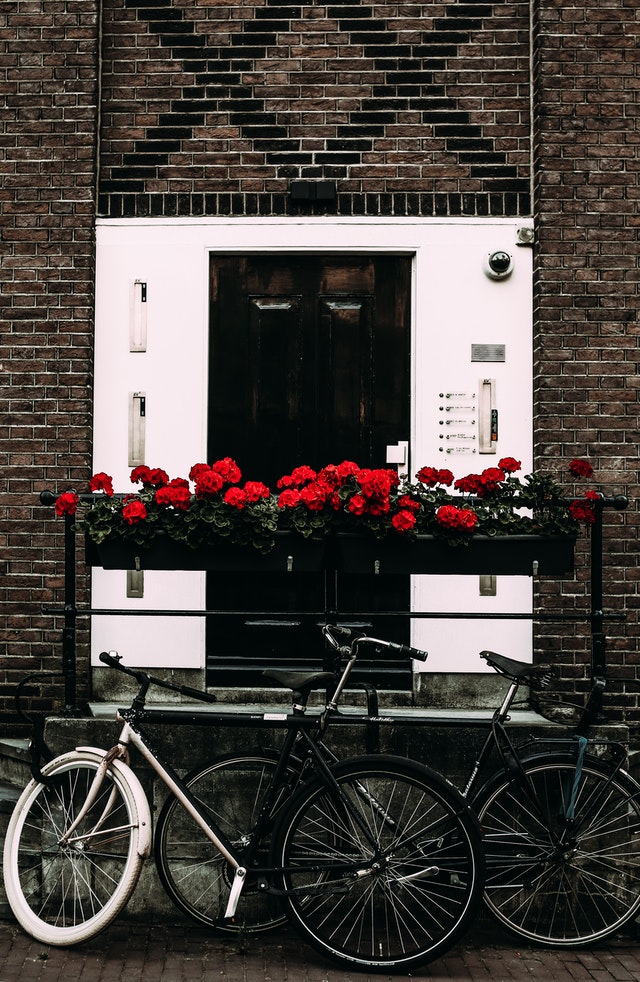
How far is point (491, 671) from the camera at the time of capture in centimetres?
613

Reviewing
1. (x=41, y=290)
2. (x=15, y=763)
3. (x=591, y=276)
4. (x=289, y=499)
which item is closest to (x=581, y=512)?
(x=289, y=499)

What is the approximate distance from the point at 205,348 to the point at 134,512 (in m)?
1.84

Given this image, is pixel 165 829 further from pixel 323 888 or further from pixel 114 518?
pixel 114 518

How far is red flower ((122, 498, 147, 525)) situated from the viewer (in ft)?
15.5

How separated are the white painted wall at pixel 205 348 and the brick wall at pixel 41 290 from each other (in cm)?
18

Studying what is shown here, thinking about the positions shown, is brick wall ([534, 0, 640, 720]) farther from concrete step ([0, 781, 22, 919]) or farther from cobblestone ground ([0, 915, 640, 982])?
concrete step ([0, 781, 22, 919])

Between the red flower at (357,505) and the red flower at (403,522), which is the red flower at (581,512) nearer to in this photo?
the red flower at (403,522)

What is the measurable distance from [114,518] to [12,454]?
5.30 ft

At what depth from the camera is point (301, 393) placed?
633 centimetres

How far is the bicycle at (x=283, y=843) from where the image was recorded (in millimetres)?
4223

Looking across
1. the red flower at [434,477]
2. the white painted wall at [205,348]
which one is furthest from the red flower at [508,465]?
the white painted wall at [205,348]

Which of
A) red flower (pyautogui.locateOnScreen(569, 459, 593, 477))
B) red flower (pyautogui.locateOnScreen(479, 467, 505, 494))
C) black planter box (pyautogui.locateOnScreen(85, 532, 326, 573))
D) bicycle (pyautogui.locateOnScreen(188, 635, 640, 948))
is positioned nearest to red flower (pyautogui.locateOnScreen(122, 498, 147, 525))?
black planter box (pyautogui.locateOnScreen(85, 532, 326, 573))

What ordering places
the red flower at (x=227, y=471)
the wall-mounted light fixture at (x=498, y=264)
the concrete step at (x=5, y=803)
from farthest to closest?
the wall-mounted light fixture at (x=498, y=264) < the concrete step at (x=5, y=803) < the red flower at (x=227, y=471)

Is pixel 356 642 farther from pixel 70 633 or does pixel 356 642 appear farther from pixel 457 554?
pixel 70 633
